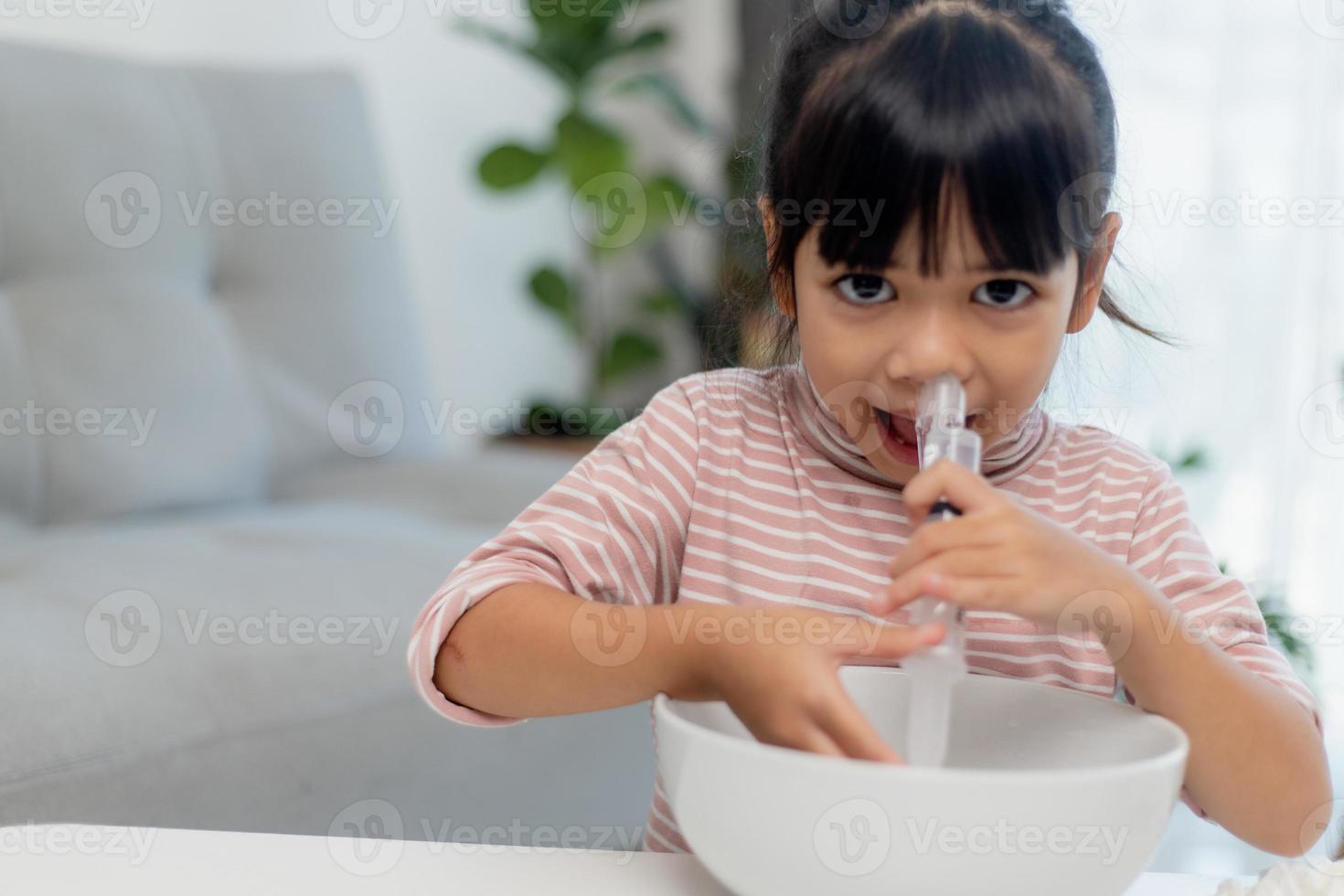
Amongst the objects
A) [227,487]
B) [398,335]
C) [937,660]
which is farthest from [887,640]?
[398,335]

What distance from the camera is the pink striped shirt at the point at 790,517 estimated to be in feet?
2.31

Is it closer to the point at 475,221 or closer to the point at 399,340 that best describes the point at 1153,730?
the point at 399,340

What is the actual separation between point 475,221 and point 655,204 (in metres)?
0.42

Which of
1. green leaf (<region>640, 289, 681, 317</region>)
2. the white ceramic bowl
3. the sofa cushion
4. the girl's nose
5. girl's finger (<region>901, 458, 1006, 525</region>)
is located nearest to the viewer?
the white ceramic bowl

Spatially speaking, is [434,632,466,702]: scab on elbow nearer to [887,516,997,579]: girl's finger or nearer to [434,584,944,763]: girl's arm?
[434,584,944,763]: girl's arm

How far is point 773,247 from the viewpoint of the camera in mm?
724

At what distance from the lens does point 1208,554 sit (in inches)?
27.7

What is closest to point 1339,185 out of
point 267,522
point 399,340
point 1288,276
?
point 1288,276

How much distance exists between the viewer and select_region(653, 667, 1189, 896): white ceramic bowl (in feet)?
1.30

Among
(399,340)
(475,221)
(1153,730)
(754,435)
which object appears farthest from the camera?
(475,221)

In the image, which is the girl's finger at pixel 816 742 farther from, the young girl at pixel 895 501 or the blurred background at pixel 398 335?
the blurred background at pixel 398 335

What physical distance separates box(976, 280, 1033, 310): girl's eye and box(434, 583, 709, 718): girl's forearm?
21cm

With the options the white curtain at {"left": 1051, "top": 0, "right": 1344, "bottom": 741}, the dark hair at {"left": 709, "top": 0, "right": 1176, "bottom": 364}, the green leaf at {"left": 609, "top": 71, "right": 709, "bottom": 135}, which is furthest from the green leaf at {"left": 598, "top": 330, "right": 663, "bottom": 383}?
the dark hair at {"left": 709, "top": 0, "right": 1176, "bottom": 364}

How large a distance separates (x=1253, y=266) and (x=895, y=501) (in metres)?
2.10
